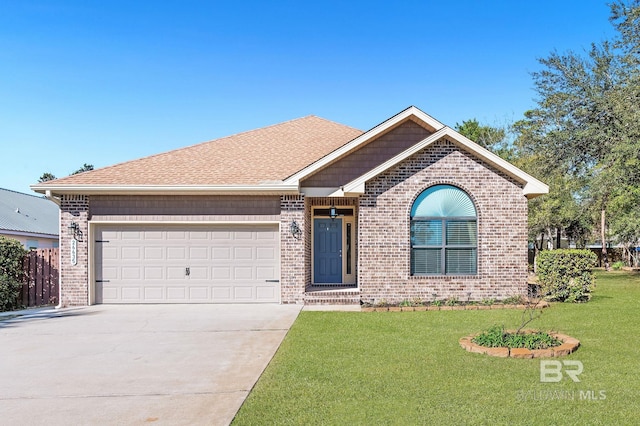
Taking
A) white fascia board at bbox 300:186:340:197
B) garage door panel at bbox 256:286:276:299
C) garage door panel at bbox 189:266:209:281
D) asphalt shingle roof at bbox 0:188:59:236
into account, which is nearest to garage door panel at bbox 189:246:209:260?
garage door panel at bbox 189:266:209:281

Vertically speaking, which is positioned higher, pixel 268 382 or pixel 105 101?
pixel 105 101

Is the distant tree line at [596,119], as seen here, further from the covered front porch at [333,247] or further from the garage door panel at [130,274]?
the garage door panel at [130,274]

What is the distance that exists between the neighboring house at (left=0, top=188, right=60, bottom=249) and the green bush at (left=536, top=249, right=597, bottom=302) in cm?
2271

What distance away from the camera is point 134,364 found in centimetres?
740

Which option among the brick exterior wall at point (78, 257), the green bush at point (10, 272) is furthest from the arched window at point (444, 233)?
the green bush at point (10, 272)

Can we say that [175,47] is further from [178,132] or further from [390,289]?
[390,289]

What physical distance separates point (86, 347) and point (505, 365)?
21.8 ft

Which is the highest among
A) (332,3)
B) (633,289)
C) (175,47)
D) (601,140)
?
(332,3)

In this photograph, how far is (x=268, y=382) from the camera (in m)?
6.26

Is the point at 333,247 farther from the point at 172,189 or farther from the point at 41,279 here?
the point at 41,279

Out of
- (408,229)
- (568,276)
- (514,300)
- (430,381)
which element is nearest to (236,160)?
(408,229)

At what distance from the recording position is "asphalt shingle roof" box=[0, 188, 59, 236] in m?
25.6

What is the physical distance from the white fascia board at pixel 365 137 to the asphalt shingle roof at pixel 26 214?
1724 centimetres

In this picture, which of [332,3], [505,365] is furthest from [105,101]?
[505,365]
